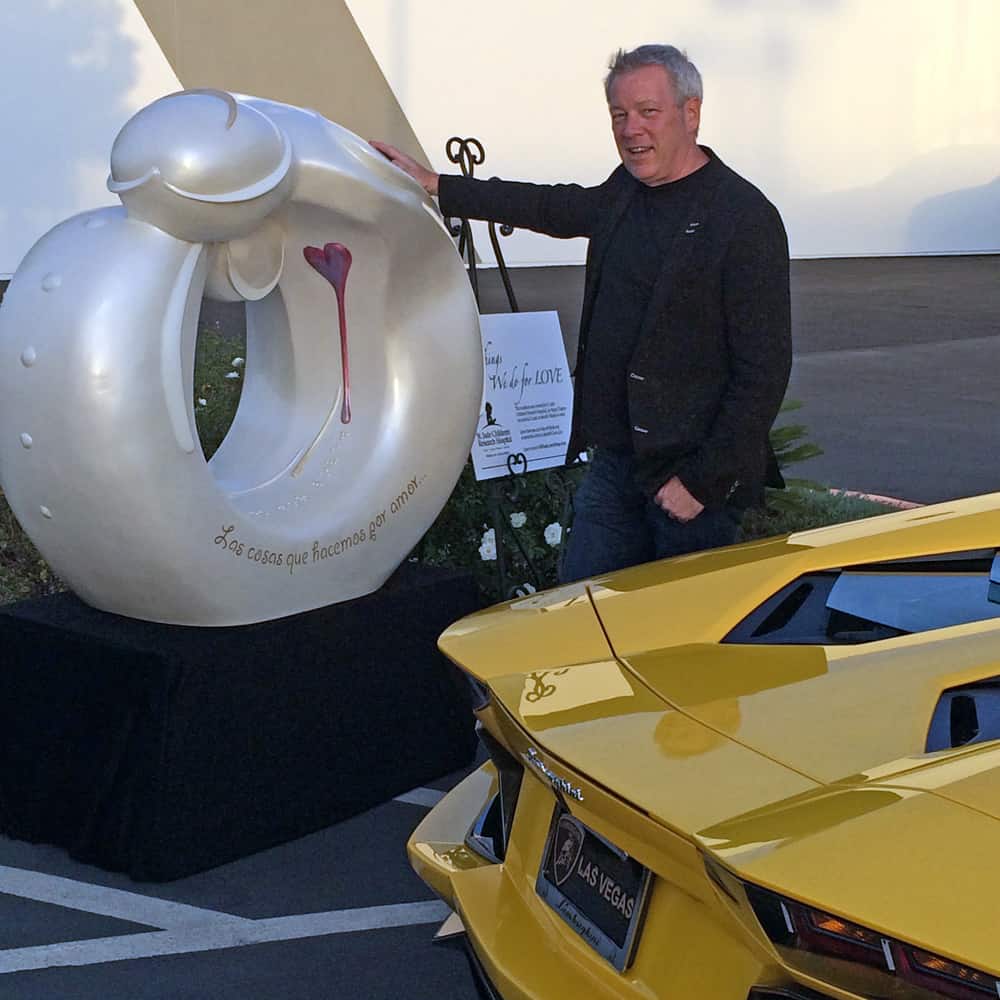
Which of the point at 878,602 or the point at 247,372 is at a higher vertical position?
the point at 247,372

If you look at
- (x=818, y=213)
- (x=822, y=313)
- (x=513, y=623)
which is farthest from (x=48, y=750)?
(x=822, y=313)

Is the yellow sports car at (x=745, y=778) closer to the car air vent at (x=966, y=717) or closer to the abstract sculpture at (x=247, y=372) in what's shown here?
the car air vent at (x=966, y=717)

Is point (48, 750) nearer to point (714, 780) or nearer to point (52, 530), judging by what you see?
point (52, 530)

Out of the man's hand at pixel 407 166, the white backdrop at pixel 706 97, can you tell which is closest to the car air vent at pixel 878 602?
the man's hand at pixel 407 166

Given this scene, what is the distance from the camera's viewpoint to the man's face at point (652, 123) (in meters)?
3.79

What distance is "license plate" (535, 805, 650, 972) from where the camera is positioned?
204 cm

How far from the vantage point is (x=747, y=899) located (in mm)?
1724

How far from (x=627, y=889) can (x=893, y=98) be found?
1137cm

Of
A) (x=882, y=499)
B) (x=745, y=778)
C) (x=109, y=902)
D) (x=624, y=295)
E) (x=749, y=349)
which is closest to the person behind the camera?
(x=745, y=778)

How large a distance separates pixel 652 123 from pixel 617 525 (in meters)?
1.05

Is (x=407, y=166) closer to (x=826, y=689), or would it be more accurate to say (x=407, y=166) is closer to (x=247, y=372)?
(x=247, y=372)

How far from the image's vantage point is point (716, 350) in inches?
152

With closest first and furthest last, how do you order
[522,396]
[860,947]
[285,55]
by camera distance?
[860,947] < [522,396] < [285,55]

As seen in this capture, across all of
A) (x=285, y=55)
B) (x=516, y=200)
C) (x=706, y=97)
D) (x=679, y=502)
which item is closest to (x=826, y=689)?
(x=679, y=502)
